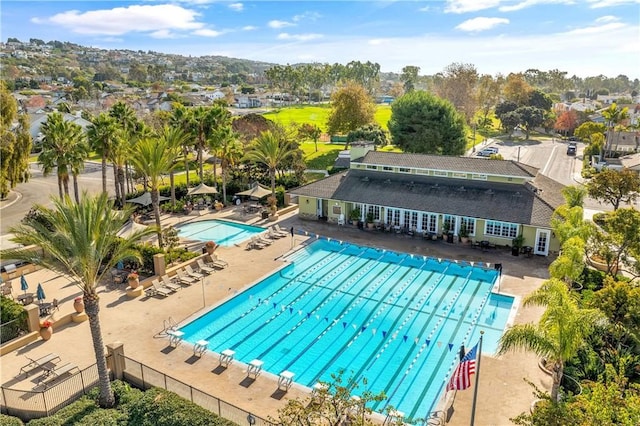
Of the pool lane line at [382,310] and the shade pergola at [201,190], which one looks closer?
the pool lane line at [382,310]

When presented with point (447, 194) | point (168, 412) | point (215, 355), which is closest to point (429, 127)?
point (447, 194)

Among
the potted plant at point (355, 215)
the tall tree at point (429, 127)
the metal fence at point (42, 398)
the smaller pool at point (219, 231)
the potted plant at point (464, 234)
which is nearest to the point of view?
the metal fence at point (42, 398)

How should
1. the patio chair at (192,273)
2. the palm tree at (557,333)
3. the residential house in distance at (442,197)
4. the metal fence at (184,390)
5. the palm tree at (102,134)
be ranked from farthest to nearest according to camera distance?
the palm tree at (102,134) < the residential house in distance at (442,197) < the patio chair at (192,273) < the metal fence at (184,390) < the palm tree at (557,333)

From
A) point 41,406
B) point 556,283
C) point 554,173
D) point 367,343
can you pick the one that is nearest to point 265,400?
point 367,343

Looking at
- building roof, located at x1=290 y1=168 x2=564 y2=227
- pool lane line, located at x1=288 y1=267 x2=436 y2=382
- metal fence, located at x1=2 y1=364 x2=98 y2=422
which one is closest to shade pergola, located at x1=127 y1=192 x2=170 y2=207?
building roof, located at x1=290 y1=168 x2=564 y2=227

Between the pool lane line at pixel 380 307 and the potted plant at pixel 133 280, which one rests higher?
the potted plant at pixel 133 280

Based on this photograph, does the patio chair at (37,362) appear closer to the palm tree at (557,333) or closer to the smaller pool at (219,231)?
the smaller pool at (219,231)

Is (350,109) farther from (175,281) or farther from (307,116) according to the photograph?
(307,116)

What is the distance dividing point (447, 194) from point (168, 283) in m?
22.1

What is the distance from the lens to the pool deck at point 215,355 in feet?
58.5

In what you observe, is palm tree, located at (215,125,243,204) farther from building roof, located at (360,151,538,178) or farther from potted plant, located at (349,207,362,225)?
potted plant, located at (349,207,362,225)

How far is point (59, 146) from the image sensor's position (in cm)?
3547

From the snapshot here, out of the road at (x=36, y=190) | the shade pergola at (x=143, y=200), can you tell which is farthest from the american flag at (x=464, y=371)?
the road at (x=36, y=190)

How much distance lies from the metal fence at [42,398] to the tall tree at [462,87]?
310ft
